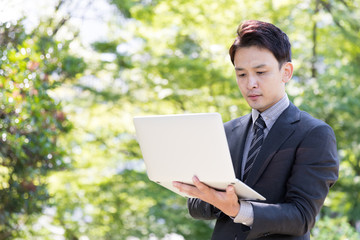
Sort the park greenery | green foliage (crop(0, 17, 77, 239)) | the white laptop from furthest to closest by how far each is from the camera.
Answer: the park greenery → green foliage (crop(0, 17, 77, 239)) → the white laptop

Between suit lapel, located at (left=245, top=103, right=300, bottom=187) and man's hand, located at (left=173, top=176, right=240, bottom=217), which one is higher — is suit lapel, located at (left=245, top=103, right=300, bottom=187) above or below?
above

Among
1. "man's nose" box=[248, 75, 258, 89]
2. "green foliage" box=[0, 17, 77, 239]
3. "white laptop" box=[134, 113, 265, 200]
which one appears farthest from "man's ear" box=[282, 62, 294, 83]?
"green foliage" box=[0, 17, 77, 239]

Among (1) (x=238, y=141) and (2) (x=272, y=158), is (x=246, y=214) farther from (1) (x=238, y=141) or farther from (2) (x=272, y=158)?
(1) (x=238, y=141)

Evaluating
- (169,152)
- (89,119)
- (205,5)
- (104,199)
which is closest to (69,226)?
(104,199)

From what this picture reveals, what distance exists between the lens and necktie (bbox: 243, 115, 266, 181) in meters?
1.76

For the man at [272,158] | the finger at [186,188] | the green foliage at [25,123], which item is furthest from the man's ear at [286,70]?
the green foliage at [25,123]

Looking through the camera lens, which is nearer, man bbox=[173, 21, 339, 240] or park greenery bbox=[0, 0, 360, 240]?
man bbox=[173, 21, 339, 240]

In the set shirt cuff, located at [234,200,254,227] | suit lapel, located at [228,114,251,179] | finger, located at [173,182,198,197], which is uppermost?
suit lapel, located at [228,114,251,179]

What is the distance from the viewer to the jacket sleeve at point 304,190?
1.57m

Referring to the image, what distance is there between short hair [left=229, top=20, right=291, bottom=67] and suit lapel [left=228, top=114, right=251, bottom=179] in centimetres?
28

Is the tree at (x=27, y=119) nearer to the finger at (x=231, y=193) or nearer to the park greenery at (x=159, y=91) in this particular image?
the park greenery at (x=159, y=91)

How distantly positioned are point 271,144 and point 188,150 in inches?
11.0

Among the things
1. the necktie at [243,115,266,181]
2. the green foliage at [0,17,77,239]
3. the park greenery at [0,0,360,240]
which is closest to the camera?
the necktie at [243,115,266,181]

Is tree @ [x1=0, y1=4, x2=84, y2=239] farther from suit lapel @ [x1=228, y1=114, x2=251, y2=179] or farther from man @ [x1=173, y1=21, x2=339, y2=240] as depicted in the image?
man @ [x1=173, y1=21, x2=339, y2=240]
